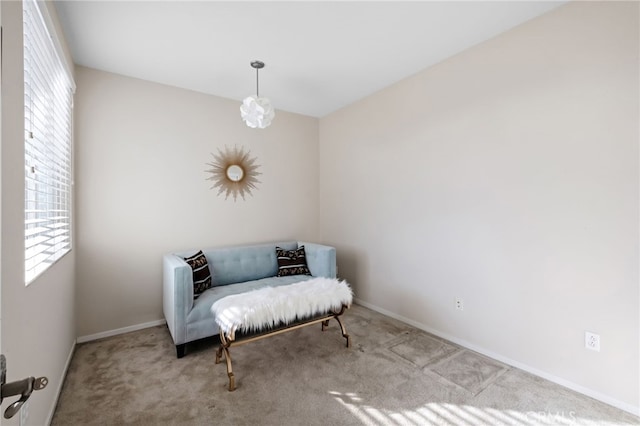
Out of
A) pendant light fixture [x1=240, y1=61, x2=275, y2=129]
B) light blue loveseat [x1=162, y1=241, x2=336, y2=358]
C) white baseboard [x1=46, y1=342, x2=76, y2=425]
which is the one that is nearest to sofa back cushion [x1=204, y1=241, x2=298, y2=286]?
light blue loveseat [x1=162, y1=241, x2=336, y2=358]

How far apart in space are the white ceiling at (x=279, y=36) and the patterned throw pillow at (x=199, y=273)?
1830mm

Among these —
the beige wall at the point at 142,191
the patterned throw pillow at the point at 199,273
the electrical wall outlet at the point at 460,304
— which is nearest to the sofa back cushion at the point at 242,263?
the patterned throw pillow at the point at 199,273

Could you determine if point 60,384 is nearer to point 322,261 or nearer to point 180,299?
point 180,299

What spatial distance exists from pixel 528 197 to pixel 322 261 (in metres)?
2.03

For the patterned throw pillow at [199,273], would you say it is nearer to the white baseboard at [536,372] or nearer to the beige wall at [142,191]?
the beige wall at [142,191]

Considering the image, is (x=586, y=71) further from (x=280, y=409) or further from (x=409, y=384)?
(x=280, y=409)

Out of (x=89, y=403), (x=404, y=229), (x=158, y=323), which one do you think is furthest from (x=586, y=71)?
(x=158, y=323)

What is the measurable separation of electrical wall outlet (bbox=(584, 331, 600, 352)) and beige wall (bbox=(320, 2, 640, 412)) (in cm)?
3

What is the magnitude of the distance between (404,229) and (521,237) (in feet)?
Result: 3.66

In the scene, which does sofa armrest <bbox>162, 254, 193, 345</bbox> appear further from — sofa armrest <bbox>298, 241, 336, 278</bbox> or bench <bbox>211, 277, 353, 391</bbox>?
sofa armrest <bbox>298, 241, 336, 278</bbox>

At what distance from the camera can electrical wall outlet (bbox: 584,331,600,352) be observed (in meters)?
1.97

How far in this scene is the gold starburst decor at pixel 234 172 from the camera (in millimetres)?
3539

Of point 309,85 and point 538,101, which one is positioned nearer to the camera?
point 538,101

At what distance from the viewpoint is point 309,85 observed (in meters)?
3.30
